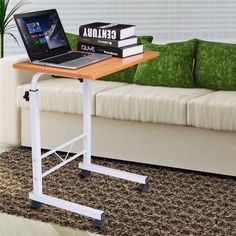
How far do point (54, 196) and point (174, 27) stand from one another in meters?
2.65

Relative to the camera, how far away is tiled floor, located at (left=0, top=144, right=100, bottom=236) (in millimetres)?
3348

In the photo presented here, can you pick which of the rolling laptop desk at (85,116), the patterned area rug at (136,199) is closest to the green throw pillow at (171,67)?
the patterned area rug at (136,199)

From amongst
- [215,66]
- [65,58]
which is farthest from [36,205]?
Answer: [215,66]

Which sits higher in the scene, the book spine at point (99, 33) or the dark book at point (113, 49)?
the book spine at point (99, 33)

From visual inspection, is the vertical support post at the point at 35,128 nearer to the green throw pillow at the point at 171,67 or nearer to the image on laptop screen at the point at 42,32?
the image on laptop screen at the point at 42,32

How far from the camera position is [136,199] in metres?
3.79

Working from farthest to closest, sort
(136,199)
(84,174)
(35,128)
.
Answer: (84,174) < (136,199) < (35,128)

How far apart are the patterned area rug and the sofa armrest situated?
0.39 meters

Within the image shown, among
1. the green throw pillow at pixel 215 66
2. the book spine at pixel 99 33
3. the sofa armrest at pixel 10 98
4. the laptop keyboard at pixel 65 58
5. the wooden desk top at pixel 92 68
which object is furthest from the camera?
the sofa armrest at pixel 10 98

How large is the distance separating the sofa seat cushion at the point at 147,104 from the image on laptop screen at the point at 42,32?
0.72 metres

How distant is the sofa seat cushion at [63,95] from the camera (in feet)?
14.7

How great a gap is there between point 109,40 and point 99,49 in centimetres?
9

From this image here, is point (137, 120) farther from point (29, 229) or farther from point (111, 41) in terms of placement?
point (29, 229)

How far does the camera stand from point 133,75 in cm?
483
